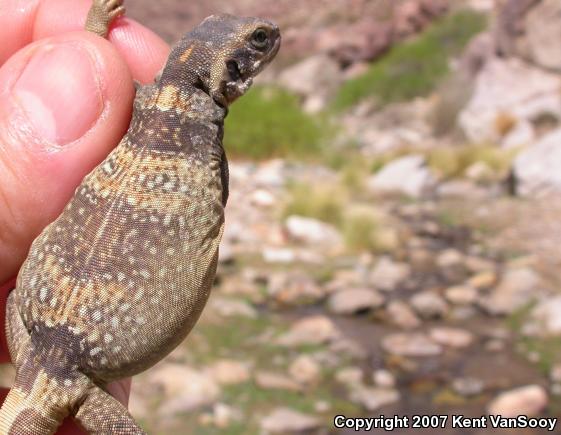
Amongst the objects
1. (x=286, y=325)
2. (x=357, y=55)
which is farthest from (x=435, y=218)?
(x=357, y=55)

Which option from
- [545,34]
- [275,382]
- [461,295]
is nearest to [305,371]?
[275,382]

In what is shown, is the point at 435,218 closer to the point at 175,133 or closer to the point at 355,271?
the point at 355,271

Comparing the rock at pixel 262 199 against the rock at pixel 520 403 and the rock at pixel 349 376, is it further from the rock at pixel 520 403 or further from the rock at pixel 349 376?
the rock at pixel 520 403

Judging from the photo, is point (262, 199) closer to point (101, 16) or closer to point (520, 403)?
point (520, 403)

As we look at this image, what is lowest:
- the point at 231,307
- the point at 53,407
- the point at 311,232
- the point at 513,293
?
the point at 53,407

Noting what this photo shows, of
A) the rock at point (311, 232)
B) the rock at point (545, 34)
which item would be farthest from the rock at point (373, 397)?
the rock at point (545, 34)
